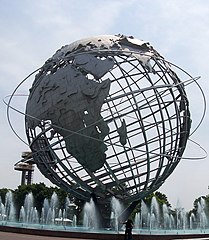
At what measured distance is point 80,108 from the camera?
14.2m

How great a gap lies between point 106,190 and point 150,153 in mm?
2021

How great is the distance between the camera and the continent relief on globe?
46.1ft

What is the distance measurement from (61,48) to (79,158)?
15.3ft

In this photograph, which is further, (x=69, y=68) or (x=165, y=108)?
(x=165, y=108)

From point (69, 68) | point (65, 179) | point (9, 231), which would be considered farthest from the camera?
point (65, 179)

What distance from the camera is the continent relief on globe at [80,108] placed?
14.0 meters

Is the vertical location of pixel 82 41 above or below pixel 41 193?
above

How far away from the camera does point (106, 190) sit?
15180 mm

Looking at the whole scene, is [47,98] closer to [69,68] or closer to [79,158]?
[69,68]

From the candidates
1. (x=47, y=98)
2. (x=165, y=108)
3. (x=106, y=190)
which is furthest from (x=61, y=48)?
(x=106, y=190)

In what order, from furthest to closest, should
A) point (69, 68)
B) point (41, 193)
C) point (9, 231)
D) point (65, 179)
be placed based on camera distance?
1. point (41, 193)
2. point (65, 179)
3. point (69, 68)
4. point (9, 231)

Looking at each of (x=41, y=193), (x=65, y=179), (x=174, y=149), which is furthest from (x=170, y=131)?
(x=41, y=193)

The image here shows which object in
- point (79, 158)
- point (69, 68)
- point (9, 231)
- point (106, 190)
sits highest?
point (69, 68)

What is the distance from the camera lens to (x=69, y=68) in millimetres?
15008
